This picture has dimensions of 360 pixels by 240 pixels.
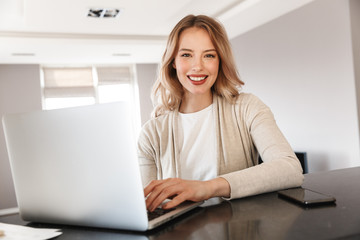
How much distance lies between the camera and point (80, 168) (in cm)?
78

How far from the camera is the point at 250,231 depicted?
68 cm

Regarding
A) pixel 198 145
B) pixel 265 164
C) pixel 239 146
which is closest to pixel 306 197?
pixel 265 164

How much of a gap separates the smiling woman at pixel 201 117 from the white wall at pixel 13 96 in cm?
611

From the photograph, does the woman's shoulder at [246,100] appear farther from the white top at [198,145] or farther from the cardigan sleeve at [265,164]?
the white top at [198,145]

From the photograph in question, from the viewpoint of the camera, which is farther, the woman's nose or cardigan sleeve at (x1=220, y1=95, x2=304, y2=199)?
the woman's nose

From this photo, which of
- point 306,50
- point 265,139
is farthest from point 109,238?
point 306,50

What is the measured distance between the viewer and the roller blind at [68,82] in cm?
743

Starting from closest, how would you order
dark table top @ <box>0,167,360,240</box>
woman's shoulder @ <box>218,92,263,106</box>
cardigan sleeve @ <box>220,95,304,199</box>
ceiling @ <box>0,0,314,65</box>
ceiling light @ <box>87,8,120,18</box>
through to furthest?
1. dark table top @ <box>0,167,360,240</box>
2. cardigan sleeve @ <box>220,95,304,199</box>
3. woman's shoulder @ <box>218,92,263,106</box>
4. ceiling @ <box>0,0,314,65</box>
5. ceiling light @ <box>87,8,120,18</box>

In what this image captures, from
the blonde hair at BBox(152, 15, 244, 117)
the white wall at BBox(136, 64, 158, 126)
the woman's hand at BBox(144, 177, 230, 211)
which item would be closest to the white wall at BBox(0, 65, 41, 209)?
the white wall at BBox(136, 64, 158, 126)

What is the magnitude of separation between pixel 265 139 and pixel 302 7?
Answer: 3428 mm

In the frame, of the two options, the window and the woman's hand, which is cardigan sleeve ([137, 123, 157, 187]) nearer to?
the woman's hand

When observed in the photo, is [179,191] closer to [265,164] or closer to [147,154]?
[265,164]

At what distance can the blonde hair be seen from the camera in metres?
1.47

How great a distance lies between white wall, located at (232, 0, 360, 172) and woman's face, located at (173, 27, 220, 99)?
103 inches
